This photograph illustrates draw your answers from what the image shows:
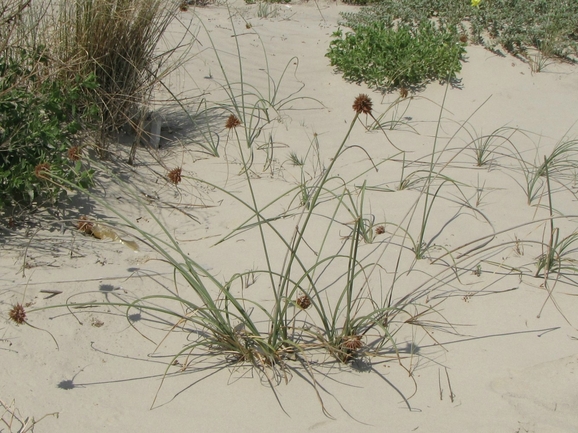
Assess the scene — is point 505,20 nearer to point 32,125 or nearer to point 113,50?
point 113,50

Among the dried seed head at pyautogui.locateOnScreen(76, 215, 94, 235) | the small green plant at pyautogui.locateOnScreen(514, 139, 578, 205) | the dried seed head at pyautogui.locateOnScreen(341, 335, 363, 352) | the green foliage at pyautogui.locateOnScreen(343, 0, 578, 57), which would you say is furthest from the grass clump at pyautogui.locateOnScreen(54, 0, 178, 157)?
the green foliage at pyautogui.locateOnScreen(343, 0, 578, 57)

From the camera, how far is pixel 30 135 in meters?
3.17

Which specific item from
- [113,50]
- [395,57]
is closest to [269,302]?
Result: [113,50]

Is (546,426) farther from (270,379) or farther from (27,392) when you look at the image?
(27,392)

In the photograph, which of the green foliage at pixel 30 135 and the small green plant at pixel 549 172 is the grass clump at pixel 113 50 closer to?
the green foliage at pixel 30 135

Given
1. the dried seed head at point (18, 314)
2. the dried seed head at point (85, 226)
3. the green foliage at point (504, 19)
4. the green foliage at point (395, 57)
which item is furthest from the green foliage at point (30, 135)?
the green foliage at point (504, 19)

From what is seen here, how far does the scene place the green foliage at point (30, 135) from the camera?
3.06 metres

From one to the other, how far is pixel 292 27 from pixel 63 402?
529cm

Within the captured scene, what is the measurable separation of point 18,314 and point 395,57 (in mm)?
4025

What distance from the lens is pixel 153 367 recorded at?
2.39m

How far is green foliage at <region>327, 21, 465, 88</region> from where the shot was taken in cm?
548

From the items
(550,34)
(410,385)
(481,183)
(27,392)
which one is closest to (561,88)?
(550,34)

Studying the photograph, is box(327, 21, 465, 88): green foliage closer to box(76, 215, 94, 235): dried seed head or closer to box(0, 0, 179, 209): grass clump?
box(0, 0, 179, 209): grass clump

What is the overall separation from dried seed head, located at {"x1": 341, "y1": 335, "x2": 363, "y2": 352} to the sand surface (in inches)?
4.2
